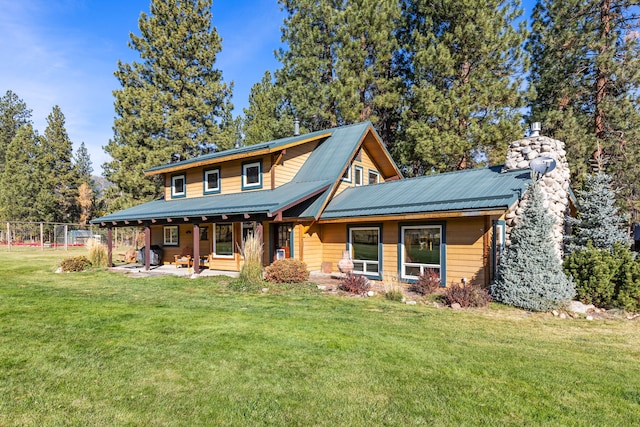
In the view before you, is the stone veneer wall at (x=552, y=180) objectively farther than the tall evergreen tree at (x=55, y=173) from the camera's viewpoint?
No

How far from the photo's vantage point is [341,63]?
881 inches

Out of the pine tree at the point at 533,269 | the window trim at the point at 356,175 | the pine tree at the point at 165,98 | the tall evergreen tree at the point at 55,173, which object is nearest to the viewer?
the pine tree at the point at 533,269

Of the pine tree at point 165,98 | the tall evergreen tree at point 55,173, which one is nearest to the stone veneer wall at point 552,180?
the pine tree at point 165,98

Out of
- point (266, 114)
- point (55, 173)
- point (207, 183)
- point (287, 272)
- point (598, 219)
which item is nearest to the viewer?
point (598, 219)

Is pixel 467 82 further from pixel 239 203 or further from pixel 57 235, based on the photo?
pixel 57 235

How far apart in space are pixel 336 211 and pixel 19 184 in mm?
39121

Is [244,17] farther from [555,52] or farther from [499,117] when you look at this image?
[555,52]

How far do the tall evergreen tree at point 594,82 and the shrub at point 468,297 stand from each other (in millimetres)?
11769

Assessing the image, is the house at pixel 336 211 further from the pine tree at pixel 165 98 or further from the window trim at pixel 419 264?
the pine tree at pixel 165 98

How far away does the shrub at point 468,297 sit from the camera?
7961mm

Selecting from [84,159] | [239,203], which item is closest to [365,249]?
[239,203]

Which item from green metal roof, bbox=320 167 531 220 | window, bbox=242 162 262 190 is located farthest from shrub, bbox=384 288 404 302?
window, bbox=242 162 262 190

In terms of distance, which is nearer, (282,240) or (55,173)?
(282,240)

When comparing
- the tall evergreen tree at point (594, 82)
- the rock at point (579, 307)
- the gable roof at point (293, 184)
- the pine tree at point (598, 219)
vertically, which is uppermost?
the tall evergreen tree at point (594, 82)
